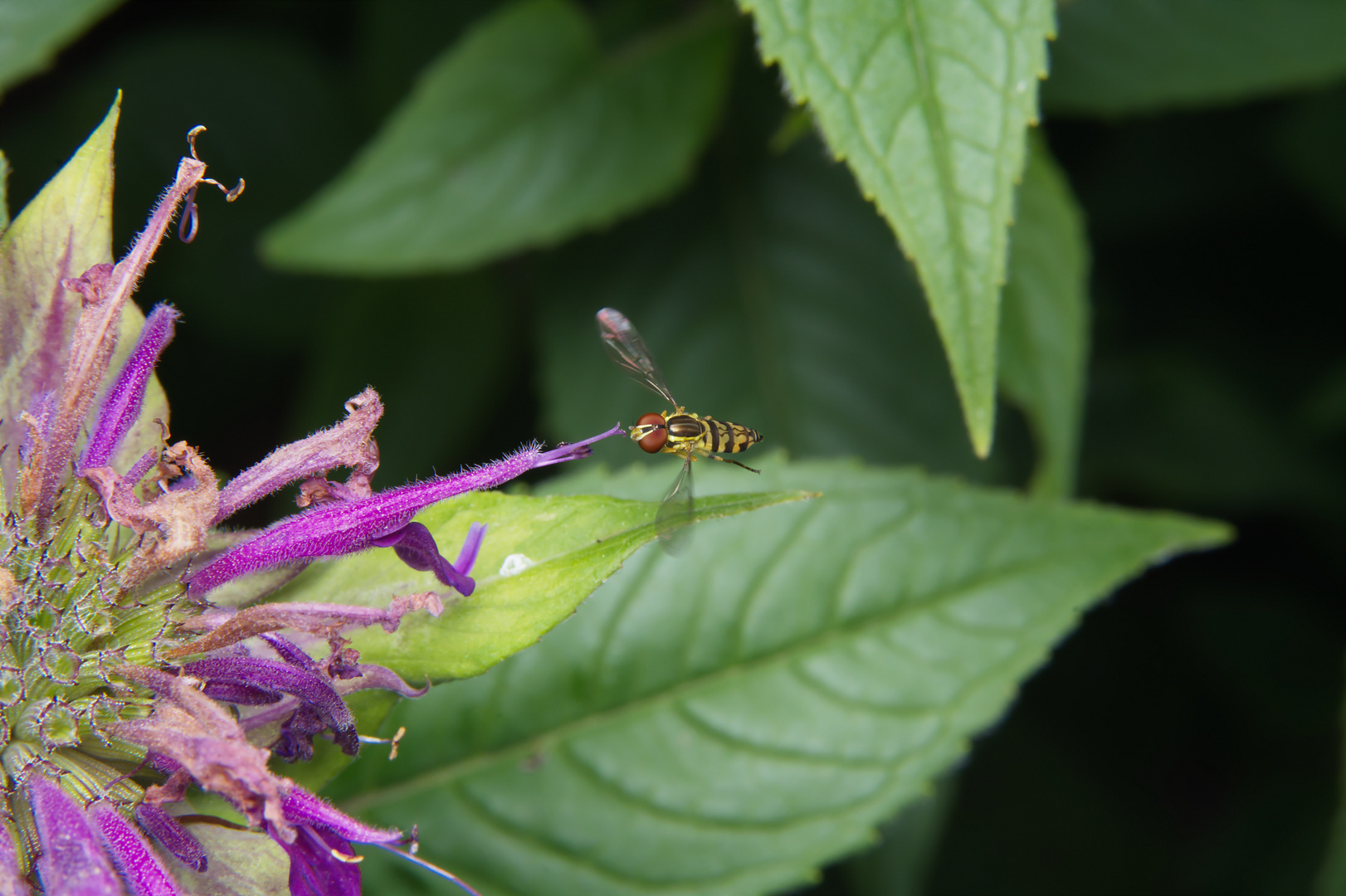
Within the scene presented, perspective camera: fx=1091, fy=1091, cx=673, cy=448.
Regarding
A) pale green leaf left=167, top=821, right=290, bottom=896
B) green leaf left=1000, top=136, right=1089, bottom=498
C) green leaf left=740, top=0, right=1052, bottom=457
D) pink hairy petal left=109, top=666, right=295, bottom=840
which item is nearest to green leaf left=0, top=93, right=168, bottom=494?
pink hairy petal left=109, top=666, right=295, bottom=840

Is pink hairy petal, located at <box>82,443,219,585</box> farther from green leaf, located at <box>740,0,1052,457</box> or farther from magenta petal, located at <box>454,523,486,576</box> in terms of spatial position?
green leaf, located at <box>740,0,1052,457</box>

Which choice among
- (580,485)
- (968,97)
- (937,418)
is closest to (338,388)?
(580,485)

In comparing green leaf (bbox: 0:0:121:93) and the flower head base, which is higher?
green leaf (bbox: 0:0:121:93)

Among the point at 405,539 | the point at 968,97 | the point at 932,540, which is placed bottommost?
the point at 932,540

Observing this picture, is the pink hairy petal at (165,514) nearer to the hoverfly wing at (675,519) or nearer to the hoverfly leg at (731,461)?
the hoverfly wing at (675,519)

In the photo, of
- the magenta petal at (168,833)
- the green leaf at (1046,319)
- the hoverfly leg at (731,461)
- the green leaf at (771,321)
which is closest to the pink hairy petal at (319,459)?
the magenta petal at (168,833)

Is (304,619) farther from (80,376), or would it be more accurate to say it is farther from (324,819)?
(80,376)

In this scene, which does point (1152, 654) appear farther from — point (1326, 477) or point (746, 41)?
point (746, 41)
